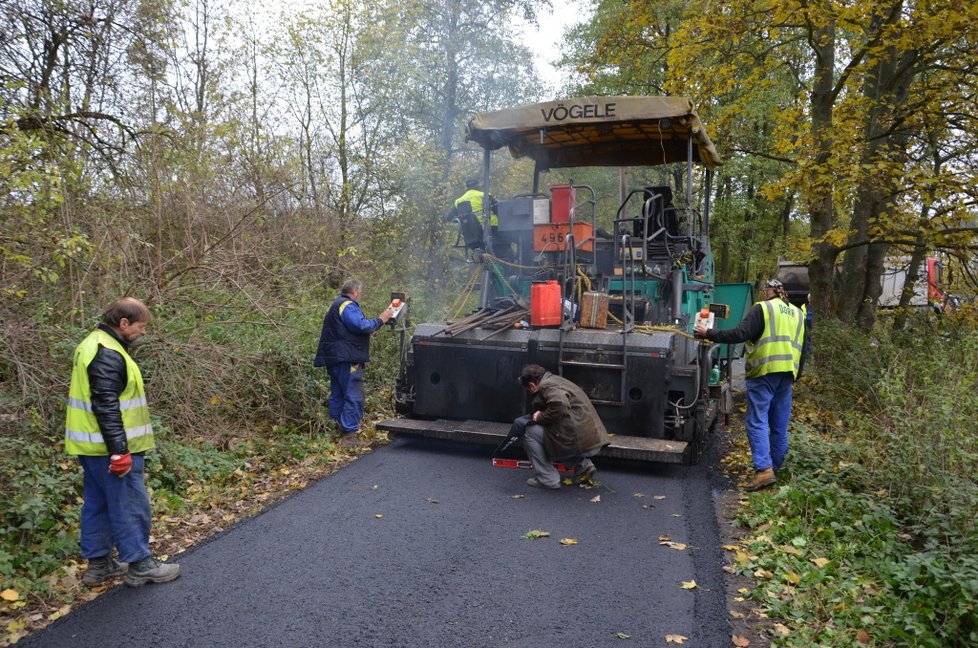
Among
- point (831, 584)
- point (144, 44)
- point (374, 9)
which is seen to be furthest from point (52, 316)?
point (374, 9)

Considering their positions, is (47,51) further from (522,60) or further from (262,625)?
(522,60)

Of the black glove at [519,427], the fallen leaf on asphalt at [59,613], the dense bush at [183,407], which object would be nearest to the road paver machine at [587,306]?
the black glove at [519,427]

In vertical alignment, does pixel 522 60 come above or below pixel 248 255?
above

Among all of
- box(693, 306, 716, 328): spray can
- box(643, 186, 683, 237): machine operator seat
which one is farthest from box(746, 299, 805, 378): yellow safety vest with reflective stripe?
box(643, 186, 683, 237): machine operator seat

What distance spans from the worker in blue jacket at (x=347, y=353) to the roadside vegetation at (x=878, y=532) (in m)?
3.67

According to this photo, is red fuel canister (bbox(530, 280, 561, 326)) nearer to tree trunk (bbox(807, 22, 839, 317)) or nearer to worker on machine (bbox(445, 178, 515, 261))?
worker on machine (bbox(445, 178, 515, 261))

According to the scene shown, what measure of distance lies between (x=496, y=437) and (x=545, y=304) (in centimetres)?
128

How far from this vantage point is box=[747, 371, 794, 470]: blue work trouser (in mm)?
5602

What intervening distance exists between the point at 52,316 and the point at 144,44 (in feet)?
14.2

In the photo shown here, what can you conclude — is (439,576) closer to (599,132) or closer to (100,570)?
(100,570)

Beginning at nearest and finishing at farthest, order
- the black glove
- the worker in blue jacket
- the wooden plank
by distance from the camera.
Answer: the wooden plank → the black glove → the worker in blue jacket

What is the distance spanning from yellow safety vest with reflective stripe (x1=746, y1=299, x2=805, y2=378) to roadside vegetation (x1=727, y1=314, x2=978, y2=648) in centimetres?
71

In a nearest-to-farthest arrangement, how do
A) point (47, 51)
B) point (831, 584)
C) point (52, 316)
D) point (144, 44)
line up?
point (831, 584)
point (52, 316)
point (47, 51)
point (144, 44)

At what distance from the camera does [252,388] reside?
6.92 m
